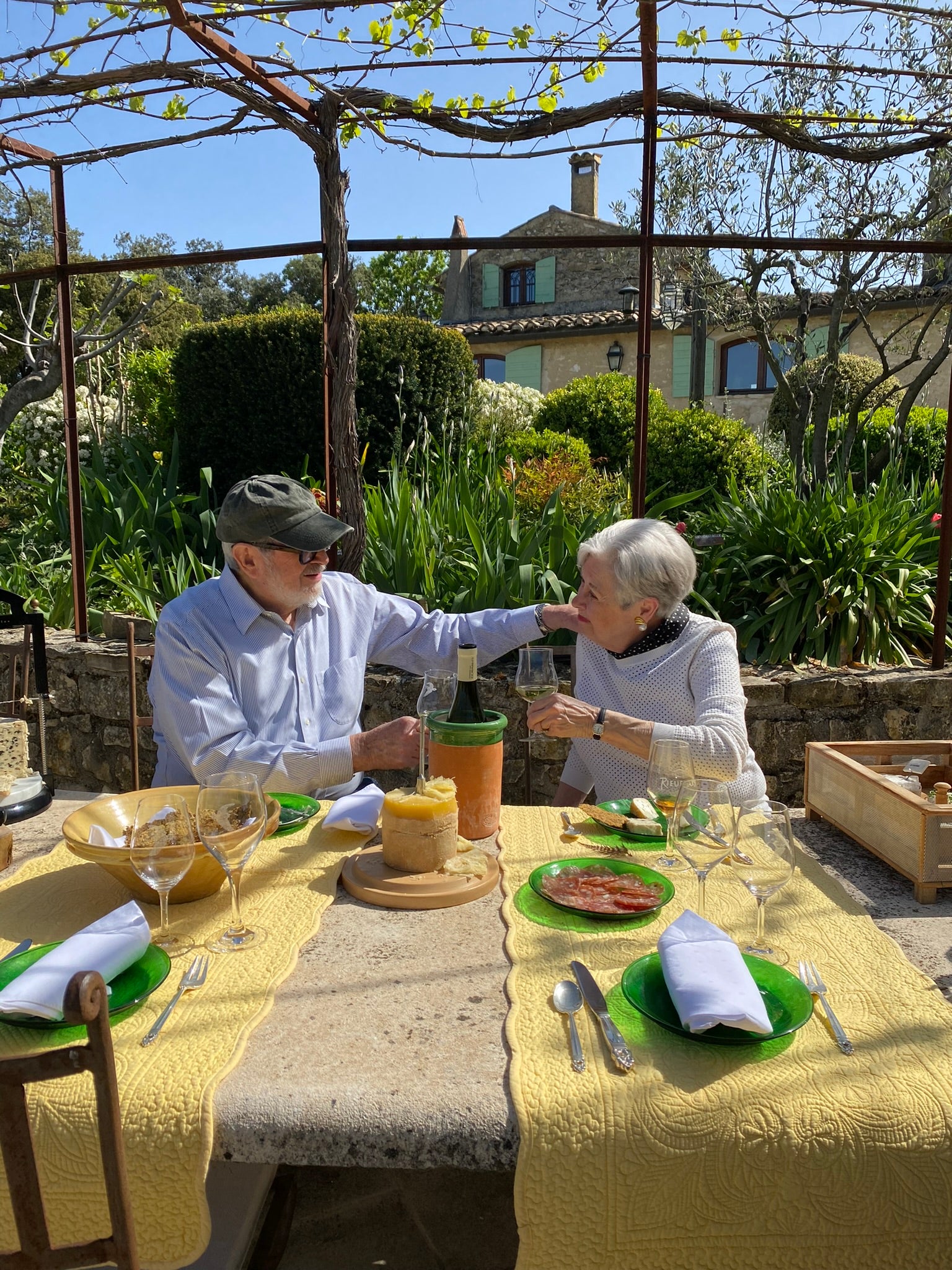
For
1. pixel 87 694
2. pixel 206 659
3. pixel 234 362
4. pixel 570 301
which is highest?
pixel 570 301

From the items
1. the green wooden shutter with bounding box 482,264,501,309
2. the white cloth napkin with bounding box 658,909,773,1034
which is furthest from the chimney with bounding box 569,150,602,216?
the white cloth napkin with bounding box 658,909,773,1034

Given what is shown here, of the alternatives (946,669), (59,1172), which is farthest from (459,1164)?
(946,669)

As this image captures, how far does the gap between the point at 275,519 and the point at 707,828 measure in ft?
4.80

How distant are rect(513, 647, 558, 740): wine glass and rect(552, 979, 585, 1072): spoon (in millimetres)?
989

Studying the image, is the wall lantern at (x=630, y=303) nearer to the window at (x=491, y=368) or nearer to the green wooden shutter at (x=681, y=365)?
the green wooden shutter at (x=681, y=365)

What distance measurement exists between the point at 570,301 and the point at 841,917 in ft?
82.0

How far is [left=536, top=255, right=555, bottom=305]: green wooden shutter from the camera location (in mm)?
24891

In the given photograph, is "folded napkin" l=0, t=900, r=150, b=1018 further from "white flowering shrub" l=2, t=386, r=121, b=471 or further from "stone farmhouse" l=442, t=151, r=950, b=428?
"stone farmhouse" l=442, t=151, r=950, b=428

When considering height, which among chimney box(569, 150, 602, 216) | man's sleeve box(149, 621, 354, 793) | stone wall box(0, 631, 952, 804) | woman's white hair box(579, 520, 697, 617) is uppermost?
chimney box(569, 150, 602, 216)

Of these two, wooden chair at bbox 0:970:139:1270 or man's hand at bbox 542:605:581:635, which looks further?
man's hand at bbox 542:605:581:635

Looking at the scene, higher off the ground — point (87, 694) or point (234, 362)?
point (234, 362)

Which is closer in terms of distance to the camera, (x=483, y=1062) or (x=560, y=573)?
(x=483, y=1062)

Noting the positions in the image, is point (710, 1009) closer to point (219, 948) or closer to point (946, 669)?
point (219, 948)

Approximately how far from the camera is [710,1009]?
1169 millimetres
